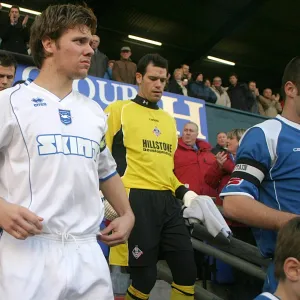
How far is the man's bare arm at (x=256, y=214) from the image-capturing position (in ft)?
7.07

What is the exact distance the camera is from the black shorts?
356 centimetres

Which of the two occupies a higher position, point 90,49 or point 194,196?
point 90,49

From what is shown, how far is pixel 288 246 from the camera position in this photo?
6.33 feet

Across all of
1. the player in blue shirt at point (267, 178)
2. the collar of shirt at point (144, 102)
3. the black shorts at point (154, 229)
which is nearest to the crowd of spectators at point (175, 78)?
the collar of shirt at point (144, 102)

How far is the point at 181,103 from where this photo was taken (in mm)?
9195

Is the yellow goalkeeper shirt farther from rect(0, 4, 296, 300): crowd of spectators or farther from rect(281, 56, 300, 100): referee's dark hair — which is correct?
rect(281, 56, 300, 100): referee's dark hair

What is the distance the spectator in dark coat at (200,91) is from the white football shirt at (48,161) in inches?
344

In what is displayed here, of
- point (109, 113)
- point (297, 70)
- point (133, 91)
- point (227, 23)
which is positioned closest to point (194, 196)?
point (109, 113)

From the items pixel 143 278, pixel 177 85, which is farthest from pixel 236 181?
pixel 177 85

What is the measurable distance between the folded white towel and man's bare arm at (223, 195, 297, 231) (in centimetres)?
91

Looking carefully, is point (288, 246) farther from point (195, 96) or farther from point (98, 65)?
point (195, 96)

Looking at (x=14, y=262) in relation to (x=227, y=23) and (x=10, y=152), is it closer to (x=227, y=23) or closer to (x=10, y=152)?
(x=10, y=152)

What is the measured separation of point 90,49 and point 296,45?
17732mm

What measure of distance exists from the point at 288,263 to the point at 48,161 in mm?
954
